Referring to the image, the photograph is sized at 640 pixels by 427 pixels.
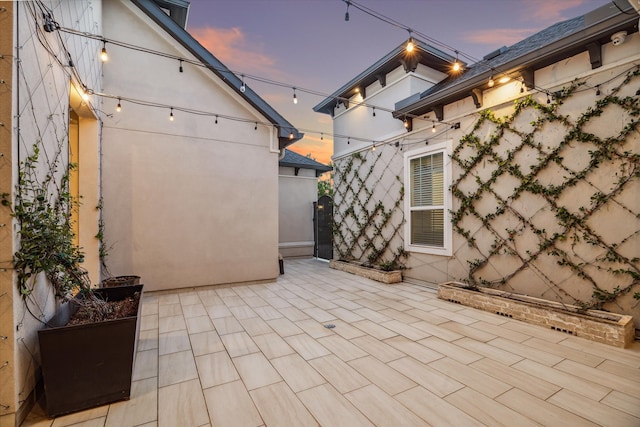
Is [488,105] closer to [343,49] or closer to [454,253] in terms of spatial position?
[454,253]

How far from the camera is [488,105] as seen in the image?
4250 millimetres

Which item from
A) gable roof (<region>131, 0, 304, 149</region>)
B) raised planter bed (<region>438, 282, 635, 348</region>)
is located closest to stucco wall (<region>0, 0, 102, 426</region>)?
gable roof (<region>131, 0, 304, 149</region>)

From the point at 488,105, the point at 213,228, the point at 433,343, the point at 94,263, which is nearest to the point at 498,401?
the point at 433,343

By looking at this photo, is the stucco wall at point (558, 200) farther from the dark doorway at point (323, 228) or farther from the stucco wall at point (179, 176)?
the dark doorway at point (323, 228)

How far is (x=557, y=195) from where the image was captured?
3.49 meters

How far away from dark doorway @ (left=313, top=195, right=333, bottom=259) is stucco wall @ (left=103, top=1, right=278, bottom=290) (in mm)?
2777

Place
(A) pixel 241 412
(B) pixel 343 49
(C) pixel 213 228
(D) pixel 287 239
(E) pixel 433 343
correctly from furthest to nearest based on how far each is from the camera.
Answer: (D) pixel 287 239 < (B) pixel 343 49 < (C) pixel 213 228 < (E) pixel 433 343 < (A) pixel 241 412

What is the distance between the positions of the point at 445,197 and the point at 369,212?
195 centimetres

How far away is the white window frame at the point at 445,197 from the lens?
4777 mm

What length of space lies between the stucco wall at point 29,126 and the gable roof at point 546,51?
405 centimetres

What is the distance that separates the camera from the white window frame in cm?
478

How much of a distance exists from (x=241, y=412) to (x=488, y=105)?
491 cm

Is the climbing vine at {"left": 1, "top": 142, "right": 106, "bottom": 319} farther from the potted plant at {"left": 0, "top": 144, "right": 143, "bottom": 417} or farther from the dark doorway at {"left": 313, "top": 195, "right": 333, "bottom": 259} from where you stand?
the dark doorway at {"left": 313, "top": 195, "right": 333, "bottom": 259}

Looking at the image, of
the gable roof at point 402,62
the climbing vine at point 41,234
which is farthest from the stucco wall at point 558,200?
the climbing vine at point 41,234
